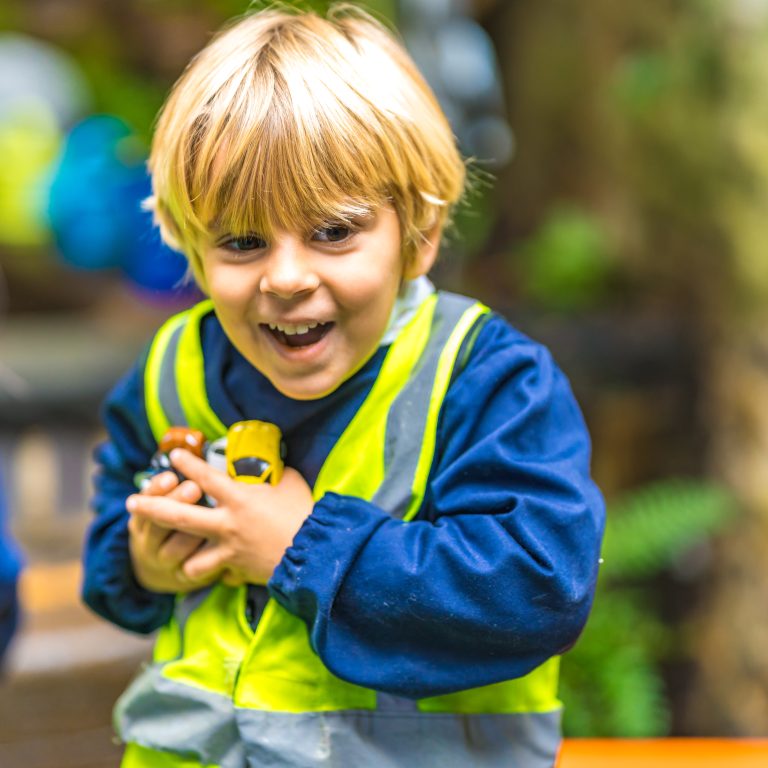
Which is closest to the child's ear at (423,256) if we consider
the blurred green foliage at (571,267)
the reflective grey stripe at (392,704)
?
the reflective grey stripe at (392,704)

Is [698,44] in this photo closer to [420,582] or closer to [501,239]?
[501,239]

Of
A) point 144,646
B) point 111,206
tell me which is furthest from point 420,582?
point 111,206

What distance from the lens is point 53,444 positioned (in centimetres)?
374

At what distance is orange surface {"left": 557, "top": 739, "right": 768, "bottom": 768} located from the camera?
1248 mm

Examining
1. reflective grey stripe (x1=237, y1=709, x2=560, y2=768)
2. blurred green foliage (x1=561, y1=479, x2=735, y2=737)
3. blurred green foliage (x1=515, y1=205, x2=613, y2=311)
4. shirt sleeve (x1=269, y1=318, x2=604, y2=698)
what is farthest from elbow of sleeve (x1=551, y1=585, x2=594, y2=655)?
blurred green foliage (x1=515, y1=205, x2=613, y2=311)

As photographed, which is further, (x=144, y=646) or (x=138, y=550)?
(x=144, y=646)

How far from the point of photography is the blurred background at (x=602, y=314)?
2.26m

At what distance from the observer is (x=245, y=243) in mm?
894

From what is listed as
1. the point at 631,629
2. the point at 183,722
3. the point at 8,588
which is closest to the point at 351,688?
the point at 183,722

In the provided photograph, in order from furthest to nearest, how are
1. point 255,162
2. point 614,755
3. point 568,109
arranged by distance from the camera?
1. point 568,109
2. point 614,755
3. point 255,162

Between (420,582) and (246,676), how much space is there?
7.9 inches

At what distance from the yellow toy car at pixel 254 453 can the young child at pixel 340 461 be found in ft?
0.04

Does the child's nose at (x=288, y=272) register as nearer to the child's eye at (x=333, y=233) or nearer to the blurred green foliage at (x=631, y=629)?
the child's eye at (x=333, y=233)

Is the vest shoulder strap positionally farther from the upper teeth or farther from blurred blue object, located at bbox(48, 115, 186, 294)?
blurred blue object, located at bbox(48, 115, 186, 294)
